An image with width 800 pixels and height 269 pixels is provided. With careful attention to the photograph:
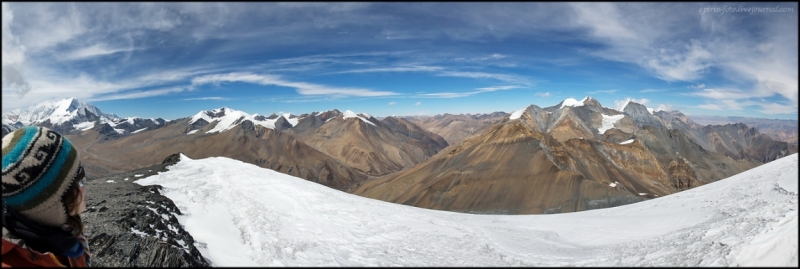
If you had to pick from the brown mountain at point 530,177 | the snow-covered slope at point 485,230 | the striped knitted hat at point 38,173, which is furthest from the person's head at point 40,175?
the brown mountain at point 530,177

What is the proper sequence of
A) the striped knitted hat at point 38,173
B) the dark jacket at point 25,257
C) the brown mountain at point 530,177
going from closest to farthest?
1. the dark jacket at point 25,257
2. the striped knitted hat at point 38,173
3. the brown mountain at point 530,177

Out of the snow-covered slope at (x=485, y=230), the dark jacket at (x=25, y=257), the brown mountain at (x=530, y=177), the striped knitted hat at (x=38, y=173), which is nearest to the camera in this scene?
the dark jacket at (x=25, y=257)

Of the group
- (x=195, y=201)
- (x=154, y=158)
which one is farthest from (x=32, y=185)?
(x=154, y=158)

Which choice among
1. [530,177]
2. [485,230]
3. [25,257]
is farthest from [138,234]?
[530,177]

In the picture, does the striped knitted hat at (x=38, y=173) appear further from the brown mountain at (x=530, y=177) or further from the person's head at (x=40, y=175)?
the brown mountain at (x=530, y=177)

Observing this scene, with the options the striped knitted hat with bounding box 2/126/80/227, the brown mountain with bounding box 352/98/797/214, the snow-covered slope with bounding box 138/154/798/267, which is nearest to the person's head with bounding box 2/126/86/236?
the striped knitted hat with bounding box 2/126/80/227

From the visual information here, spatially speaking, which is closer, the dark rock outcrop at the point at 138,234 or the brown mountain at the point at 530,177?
the dark rock outcrop at the point at 138,234

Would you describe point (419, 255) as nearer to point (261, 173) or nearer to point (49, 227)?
point (49, 227)

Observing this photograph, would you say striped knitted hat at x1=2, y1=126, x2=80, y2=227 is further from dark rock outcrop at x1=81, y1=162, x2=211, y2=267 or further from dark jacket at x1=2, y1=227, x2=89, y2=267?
dark rock outcrop at x1=81, y1=162, x2=211, y2=267
